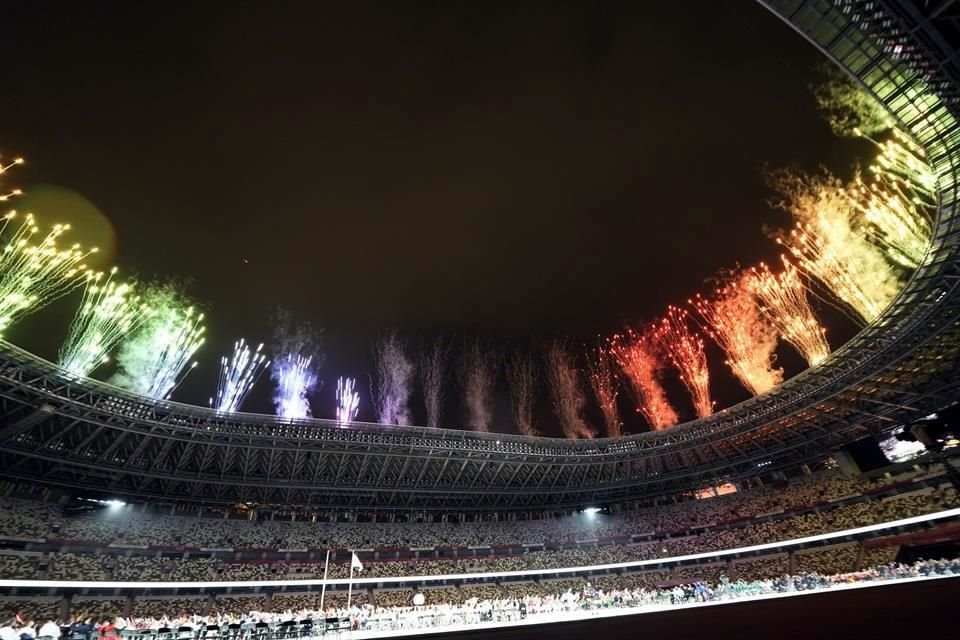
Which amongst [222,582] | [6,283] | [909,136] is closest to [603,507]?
[222,582]

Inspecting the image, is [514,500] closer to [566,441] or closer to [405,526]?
[566,441]

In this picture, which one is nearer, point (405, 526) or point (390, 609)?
point (390, 609)

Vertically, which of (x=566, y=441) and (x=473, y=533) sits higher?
(x=566, y=441)

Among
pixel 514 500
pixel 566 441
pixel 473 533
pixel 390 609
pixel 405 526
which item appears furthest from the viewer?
pixel 514 500

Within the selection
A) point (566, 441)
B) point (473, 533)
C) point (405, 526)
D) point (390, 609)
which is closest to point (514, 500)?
point (473, 533)

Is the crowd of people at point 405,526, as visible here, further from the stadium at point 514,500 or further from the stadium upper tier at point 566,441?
the stadium upper tier at point 566,441

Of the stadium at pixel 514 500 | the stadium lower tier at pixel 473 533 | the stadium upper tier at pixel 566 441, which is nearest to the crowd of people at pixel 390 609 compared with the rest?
the stadium at pixel 514 500

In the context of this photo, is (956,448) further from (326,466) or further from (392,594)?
(326,466)
